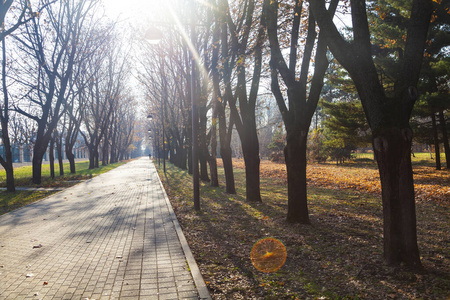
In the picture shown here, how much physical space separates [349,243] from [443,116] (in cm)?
1572

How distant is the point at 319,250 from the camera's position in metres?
5.59

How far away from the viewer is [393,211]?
14.3 ft

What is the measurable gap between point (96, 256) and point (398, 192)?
4.90 m

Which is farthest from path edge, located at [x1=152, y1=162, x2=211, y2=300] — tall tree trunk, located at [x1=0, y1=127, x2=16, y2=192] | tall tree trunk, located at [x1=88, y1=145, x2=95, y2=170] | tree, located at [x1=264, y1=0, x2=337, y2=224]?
tall tree trunk, located at [x1=88, y1=145, x2=95, y2=170]

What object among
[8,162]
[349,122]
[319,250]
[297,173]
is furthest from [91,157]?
[319,250]

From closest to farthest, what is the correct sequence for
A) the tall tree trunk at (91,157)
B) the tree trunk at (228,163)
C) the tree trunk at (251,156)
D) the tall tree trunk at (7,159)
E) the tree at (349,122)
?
the tree trunk at (251,156), the tree trunk at (228,163), the tall tree trunk at (7,159), the tree at (349,122), the tall tree trunk at (91,157)

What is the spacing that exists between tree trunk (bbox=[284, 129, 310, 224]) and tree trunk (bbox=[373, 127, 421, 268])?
8.97ft

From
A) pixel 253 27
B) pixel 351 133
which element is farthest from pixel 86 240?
pixel 351 133

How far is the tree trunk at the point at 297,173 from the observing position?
716 cm

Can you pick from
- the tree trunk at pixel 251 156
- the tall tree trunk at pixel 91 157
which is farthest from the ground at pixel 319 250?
the tall tree trunk at pixel 91 157

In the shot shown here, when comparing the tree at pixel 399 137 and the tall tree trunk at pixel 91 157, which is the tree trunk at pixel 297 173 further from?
the tall tree trunk at pixel 91 157

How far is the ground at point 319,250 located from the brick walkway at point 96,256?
449 mm

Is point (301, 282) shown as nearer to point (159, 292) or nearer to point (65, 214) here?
point (159, 292)

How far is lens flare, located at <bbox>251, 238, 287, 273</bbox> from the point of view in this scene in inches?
194
